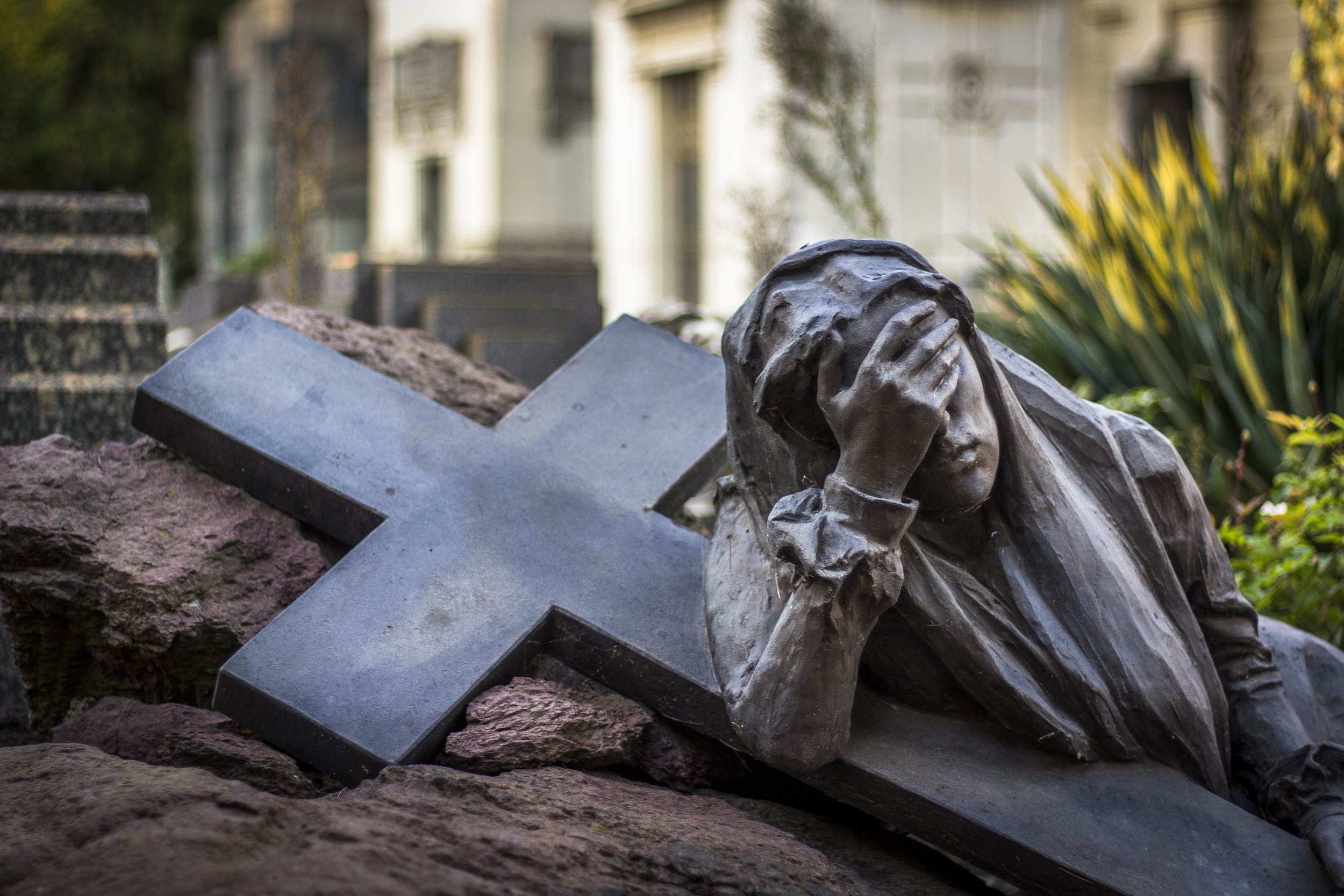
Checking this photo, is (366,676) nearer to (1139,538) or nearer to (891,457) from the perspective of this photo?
(891,457)

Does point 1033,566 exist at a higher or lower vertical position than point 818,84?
lower

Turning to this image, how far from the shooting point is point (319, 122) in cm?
929

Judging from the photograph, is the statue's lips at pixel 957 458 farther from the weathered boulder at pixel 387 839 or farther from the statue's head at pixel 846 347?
the weathered boulder at pixel 387 839

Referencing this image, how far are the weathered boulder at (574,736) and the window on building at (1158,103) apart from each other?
10.7 meters

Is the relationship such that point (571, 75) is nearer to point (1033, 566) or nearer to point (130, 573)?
point (130, 573)

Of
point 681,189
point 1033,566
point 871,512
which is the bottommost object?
Answer: point 1033,566

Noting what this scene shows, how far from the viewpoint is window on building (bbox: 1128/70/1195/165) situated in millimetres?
11625

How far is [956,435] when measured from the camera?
1.83m

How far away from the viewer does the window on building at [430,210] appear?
17594 mm

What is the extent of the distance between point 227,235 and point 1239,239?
21077 mm

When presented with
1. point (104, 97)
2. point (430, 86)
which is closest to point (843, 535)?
point (430, 86)

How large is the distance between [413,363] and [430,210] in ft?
50.2

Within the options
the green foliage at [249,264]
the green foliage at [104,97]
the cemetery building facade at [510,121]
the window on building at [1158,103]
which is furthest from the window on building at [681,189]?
the green foliage at [104,97]

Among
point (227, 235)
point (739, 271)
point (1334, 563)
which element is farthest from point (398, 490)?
point (227, 235)
